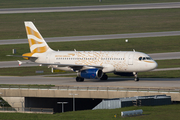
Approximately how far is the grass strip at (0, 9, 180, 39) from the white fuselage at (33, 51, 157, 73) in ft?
163

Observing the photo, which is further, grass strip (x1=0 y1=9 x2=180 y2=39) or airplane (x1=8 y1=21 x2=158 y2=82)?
grass strip (x1=0 y1=9 x2=180 y2=39)

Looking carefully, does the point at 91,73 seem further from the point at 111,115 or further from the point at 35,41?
the point at 111,115

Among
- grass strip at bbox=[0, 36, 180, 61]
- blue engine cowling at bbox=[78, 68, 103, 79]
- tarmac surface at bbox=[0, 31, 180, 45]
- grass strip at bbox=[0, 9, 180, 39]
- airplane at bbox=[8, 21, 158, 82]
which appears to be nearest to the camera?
blue engine cowling at bbox=[78, 68, 103, 79]

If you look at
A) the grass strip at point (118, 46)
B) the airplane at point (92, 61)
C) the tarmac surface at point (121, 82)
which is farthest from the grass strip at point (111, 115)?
the grass strip at point (118, 46)

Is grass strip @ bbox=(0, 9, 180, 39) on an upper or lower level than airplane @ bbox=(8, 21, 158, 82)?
upper

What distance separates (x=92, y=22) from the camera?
121 m

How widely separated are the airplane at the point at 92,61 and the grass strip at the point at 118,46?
102 ft

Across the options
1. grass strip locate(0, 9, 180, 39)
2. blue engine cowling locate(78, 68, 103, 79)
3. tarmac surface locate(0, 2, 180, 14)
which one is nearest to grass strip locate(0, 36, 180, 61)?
grass strip locate(0, 9, 180, 39)

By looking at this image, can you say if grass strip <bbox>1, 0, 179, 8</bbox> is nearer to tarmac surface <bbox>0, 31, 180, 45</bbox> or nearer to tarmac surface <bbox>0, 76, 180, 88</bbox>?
tarmac surface <bbox>0, 31, 180, 45</bbox>

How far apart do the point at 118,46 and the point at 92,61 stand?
40.6 m

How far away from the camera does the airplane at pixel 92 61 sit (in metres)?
54.1

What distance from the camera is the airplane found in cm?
5409

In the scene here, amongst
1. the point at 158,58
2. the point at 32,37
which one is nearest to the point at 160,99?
the point at 32,37

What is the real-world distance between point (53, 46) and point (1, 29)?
83.3 ft
